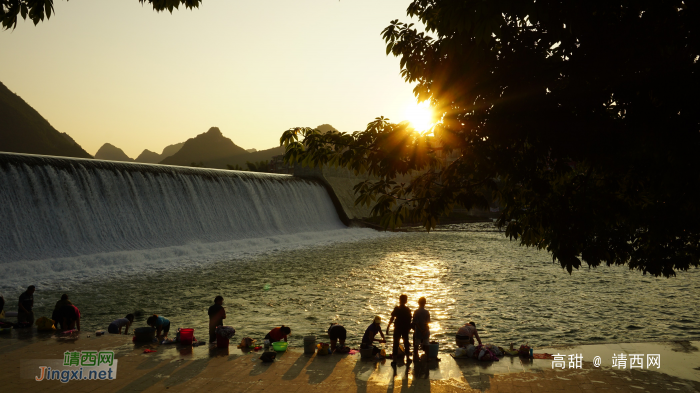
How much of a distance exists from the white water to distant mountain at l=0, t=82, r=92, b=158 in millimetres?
107297

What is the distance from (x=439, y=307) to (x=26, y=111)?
157018 millimetres

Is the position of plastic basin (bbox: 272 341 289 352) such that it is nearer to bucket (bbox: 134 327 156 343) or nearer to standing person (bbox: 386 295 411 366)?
standing person (bbox: 386 295 411 366)

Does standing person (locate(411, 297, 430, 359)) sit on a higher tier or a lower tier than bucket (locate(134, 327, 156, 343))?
higher

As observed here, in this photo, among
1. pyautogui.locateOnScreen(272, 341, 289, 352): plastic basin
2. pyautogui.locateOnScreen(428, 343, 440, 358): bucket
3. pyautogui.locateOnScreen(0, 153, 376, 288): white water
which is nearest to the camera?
pyautogui.locateOnScreen(428, 343, 440, 358): bucket

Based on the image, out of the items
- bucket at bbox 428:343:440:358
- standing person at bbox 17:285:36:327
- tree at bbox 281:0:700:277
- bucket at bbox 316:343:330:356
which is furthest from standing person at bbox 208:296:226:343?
tree at bbox 281:0:700:277

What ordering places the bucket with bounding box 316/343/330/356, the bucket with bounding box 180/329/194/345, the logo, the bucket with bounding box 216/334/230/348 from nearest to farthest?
the logo, the bucket with bounding box 316/343/330/356, the bucket with bounding box 216/334/230/348, the bucket with bounding box 180/329/194/345

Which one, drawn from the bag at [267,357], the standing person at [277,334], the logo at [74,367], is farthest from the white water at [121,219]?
the bag at [267,357]

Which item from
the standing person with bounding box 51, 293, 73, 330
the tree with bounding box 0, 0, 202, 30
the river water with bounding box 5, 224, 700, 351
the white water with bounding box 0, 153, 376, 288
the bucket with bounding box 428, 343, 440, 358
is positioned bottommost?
the river water with bounding box 5, 224, 700, 351

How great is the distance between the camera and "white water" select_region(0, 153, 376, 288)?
70.5 ft

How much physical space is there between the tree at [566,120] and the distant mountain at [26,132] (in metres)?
136

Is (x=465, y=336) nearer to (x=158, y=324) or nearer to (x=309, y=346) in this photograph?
(x=309, y=346)

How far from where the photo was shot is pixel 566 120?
499 cm

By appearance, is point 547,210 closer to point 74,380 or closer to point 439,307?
point 74,380

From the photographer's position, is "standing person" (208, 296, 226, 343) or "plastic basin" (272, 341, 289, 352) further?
"standing person" (208, 296, 226, 343)
